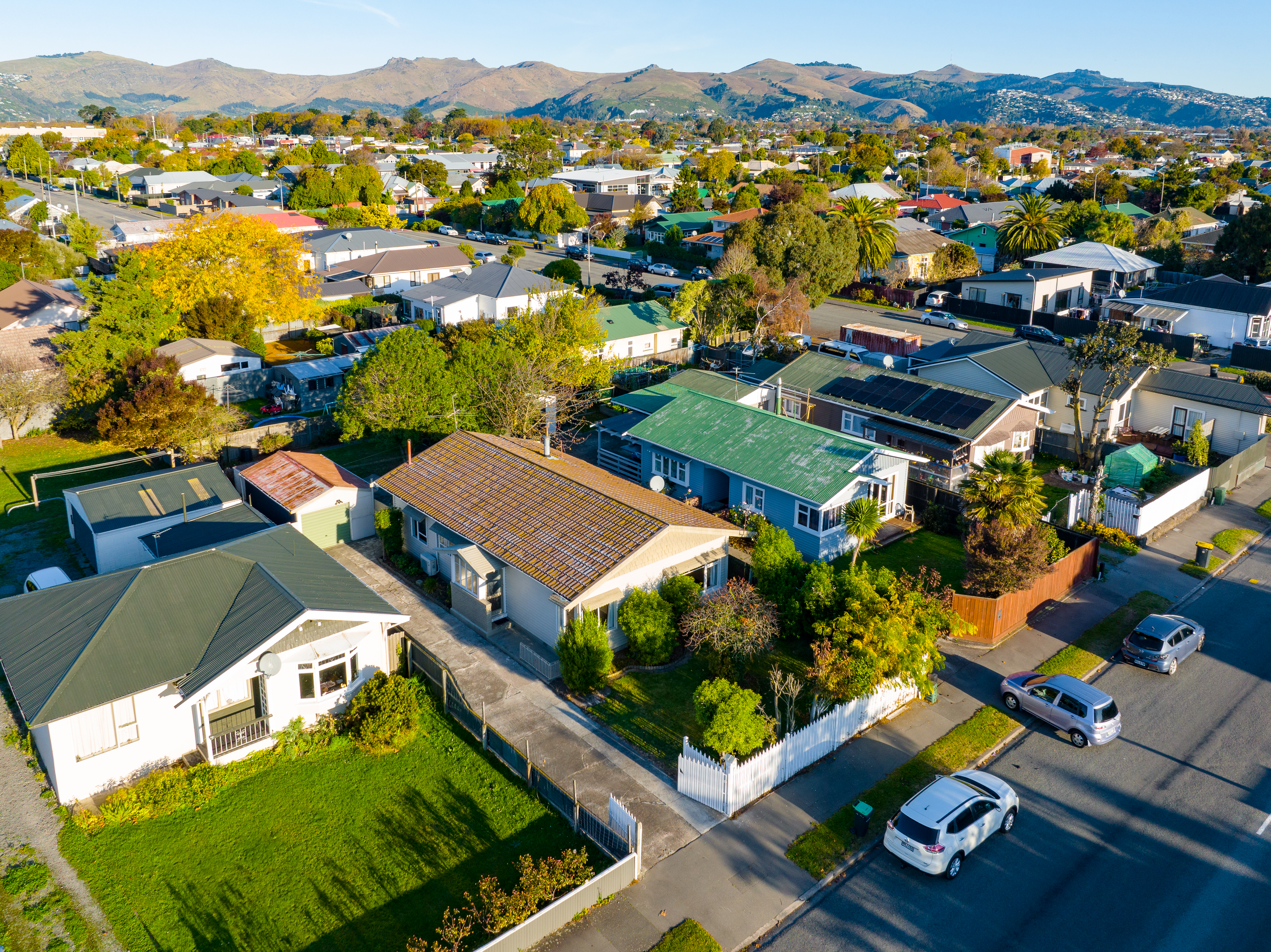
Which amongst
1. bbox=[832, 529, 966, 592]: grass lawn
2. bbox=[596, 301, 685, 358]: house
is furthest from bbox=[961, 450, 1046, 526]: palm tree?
bbox=[596, 301, 685, 358]: house

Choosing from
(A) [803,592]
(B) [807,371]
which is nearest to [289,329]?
(B) [807,371]

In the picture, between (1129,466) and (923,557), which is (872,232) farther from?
(923,557)

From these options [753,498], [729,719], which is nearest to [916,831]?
[729,719]

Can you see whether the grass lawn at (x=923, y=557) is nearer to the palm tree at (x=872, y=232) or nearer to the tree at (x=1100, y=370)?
the tree at (x=1100, y=370)

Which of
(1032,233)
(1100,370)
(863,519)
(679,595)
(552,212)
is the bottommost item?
(679,595)

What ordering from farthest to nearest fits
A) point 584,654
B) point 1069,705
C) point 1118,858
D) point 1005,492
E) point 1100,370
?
point 1100,370, point 1005,492, point 584,654, point 1069,705, point 1118,858

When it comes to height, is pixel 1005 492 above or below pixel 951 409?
above

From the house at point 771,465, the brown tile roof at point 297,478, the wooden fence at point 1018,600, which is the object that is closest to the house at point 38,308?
the brown tile roof at point 297,478
